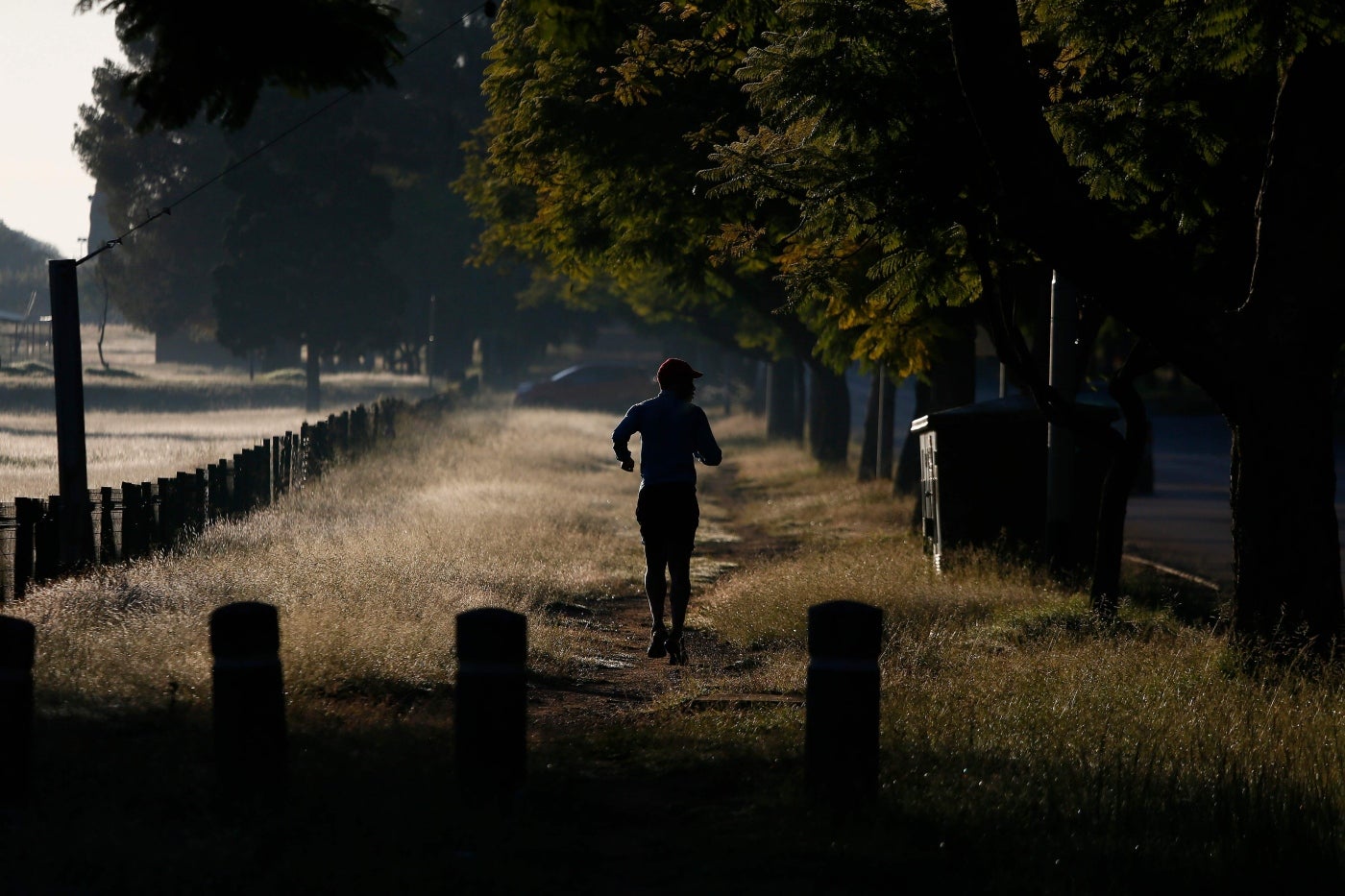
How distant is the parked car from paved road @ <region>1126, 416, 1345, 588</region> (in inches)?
904

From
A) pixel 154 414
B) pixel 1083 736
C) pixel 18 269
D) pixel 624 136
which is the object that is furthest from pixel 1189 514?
pixel 18 269

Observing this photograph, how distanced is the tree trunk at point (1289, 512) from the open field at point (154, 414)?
45.9 feet

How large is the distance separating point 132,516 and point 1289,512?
968 centimetres

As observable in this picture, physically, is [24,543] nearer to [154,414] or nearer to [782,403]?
[782,403]

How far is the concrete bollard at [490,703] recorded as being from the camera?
6.45 metres

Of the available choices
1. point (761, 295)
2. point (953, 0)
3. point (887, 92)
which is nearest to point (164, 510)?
point (887, 92)

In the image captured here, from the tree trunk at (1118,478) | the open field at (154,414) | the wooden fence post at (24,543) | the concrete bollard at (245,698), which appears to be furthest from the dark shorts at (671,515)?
the open field at (154,414)

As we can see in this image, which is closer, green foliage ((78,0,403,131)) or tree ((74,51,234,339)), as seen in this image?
green foliage ((78,0,403,131))

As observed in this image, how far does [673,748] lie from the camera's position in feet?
26.0

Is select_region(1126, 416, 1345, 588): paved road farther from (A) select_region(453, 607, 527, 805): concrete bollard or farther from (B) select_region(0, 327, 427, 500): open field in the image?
(B) select_region(0, 327, 427, 500): open field

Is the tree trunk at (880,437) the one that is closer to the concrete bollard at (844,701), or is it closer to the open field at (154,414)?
the open field at (154,414)

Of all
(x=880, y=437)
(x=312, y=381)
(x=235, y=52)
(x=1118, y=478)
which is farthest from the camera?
(x=312, y=381)

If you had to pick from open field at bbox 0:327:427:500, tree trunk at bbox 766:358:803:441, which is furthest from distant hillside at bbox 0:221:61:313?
tree trunk at bbox 766:358:803:441

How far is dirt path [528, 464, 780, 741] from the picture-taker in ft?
30.2
